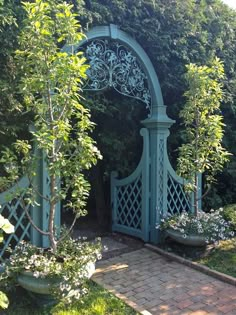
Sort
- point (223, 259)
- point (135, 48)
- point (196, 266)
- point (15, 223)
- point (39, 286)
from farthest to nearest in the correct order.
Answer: point (135, 48)
point (223, 259)
point (196, 266)
point (15, 223)
point (39, 286)

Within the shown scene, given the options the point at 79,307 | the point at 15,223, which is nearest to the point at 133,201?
the point at 15,223

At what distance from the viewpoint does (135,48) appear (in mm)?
4723

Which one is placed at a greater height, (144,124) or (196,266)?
(144,124)

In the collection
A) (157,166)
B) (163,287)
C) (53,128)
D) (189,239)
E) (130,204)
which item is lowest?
(163,287)

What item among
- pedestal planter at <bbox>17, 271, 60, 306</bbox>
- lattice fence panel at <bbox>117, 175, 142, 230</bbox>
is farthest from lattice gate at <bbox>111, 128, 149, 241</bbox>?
pedestal planter at <bbox>17, 271, 60, 306</bbox>

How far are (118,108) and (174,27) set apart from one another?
145 cm

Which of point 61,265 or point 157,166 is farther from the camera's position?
point 157,166

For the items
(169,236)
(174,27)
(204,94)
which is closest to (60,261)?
(169,236)

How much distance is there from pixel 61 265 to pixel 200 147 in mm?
2478

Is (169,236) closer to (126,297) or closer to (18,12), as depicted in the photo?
(126,297)

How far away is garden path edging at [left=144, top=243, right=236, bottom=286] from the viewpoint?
3.74 metres

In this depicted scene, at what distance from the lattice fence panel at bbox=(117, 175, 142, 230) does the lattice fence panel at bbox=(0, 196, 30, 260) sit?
175 centimetres

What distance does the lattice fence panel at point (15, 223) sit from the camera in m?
3.63

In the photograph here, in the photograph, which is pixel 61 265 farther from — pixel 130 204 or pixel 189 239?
pixel 130 204
